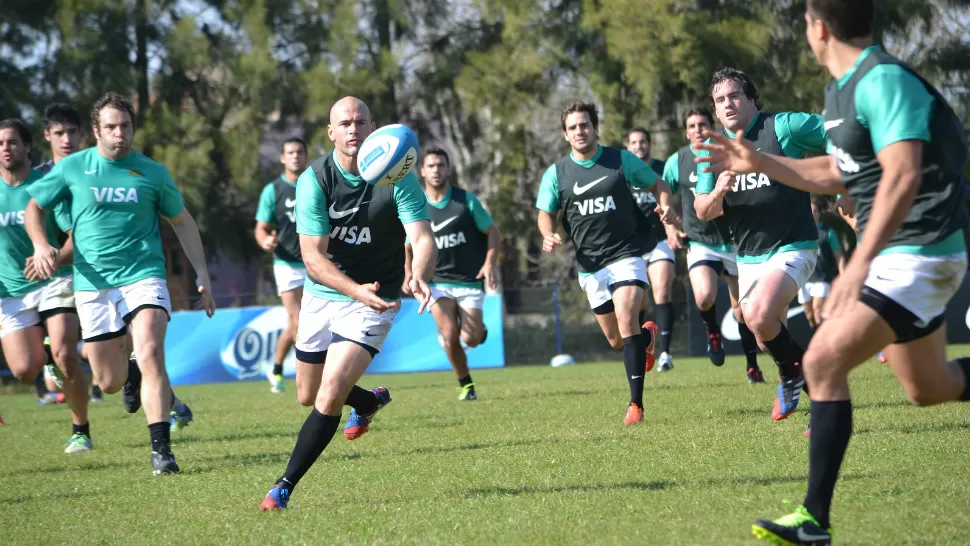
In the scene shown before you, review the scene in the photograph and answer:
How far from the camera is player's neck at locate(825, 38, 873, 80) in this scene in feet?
14.1

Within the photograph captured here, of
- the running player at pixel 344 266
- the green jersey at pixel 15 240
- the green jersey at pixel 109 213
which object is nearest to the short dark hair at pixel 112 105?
the green jersey at pixel 109 213

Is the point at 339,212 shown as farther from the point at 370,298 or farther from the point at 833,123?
the point at 833,123

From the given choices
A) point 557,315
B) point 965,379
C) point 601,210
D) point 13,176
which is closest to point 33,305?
point 13,176

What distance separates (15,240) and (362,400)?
14.5 feet

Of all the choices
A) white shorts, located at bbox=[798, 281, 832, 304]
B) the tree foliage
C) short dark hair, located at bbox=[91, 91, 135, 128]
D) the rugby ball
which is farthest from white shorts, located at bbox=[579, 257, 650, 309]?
the tree foliage

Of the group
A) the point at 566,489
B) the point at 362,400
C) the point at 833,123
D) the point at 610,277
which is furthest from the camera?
the point at 610,277

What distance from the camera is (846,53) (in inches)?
170

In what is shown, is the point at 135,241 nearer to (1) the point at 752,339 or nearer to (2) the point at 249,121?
(1) the point at 752,339

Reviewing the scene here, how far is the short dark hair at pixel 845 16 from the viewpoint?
4.21m

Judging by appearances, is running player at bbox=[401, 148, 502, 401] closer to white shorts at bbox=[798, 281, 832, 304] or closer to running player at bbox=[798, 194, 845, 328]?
running player at bbox=[798, 194, 845, 328]

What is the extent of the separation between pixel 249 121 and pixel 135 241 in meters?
18.5

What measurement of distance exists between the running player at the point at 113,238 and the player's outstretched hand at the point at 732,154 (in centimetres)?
417

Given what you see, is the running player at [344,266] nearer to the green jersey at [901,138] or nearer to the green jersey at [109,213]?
the green jersey at [109,213]

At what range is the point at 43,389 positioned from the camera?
1655cm
